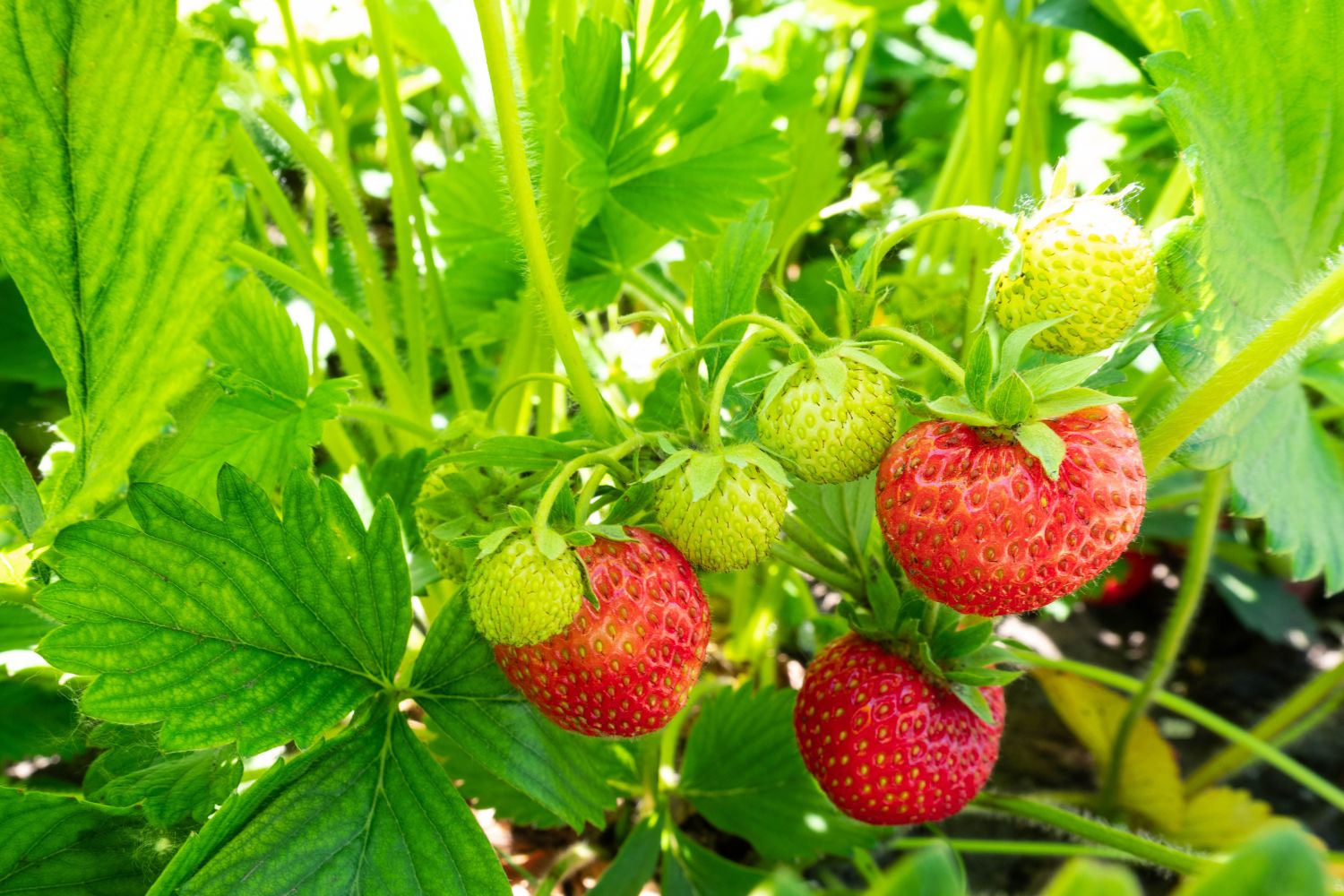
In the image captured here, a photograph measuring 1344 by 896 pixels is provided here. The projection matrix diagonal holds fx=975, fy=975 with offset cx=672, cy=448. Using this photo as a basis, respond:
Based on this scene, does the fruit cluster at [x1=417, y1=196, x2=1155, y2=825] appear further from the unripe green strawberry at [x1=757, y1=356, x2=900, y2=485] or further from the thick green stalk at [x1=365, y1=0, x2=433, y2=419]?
the thick green stalk at [x1=365, y1=0, x2=433, y2=419]

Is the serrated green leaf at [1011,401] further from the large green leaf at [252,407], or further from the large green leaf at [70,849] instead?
the large green leaf at [70,849]

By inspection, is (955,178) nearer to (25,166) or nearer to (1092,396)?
(1092,396)

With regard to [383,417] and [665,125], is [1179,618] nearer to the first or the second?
[665,125]

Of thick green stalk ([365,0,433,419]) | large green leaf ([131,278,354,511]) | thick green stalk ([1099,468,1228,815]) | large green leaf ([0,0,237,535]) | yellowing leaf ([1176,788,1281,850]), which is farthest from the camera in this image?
yellowing leaf ([1176,788,1281,850])

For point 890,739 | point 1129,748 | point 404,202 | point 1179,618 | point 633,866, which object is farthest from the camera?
point 1129,748

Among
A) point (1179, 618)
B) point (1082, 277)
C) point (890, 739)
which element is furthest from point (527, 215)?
point (1179, 618)

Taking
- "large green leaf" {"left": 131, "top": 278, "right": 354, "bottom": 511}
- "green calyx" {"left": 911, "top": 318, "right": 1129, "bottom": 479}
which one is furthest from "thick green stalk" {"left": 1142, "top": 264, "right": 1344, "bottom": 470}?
"large green leaf" {"left": 131, "top": 278, "right": 354, "bottom": 511}

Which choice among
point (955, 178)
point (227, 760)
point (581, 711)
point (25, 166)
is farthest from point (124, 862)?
point (955, 178)
